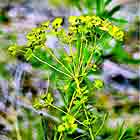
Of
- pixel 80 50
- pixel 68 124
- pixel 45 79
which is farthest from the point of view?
pixel 45 79

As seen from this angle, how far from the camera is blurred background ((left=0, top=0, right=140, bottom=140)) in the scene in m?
1.14

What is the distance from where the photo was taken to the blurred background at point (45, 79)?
1144 mm

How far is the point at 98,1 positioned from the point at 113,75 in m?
0.27

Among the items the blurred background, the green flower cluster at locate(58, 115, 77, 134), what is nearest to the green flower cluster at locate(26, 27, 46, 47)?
the green flower cluster at locate(58, 115, 77, 134)

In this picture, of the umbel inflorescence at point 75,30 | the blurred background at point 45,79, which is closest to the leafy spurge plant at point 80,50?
the umbel inflorescence at point 75,30

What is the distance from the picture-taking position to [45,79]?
121 cm

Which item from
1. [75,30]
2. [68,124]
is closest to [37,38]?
[75,30]

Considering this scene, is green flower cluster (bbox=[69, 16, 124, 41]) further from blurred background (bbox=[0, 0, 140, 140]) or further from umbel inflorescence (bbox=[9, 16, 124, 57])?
blurred background (bbox=[0, 0, 140, 140])

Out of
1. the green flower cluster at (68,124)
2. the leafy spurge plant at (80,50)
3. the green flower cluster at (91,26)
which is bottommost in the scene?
the green flower cluster at (68,124)

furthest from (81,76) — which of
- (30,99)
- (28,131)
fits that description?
(30,99)

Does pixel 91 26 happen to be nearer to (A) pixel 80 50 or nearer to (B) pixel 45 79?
(A) pixel 80 50

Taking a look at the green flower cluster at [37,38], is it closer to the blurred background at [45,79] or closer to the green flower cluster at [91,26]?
the green flower cluster at [91,26]

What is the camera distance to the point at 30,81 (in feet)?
4.09

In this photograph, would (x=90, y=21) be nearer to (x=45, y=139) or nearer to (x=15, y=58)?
(x=45, y=139)
